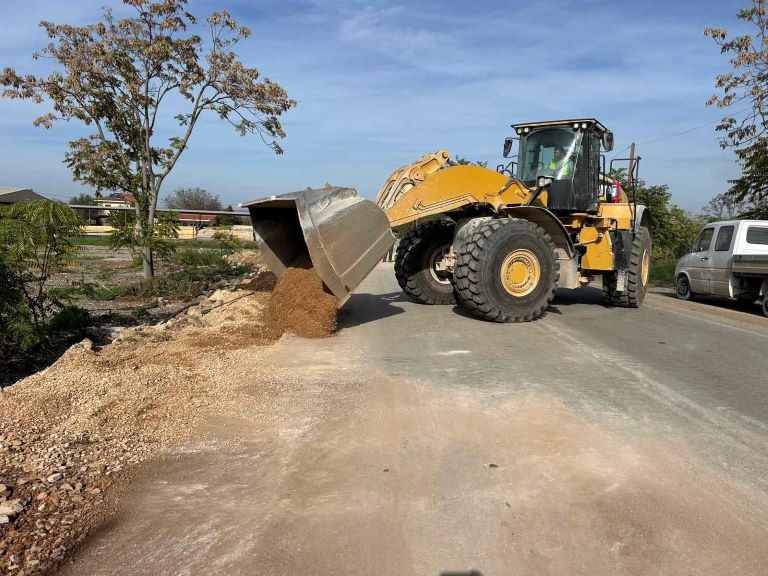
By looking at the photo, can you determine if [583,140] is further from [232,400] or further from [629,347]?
[232,400]

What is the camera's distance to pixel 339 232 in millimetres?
7852

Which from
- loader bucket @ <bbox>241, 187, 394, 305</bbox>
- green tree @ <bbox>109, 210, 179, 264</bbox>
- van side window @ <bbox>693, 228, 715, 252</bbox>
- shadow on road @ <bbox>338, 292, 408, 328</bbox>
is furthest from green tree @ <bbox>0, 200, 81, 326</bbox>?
van side window @ <bbox>693, 228, 715, 252</bbox>

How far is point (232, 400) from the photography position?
17.2 feet

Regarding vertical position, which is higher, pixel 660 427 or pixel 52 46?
pixel 52 46

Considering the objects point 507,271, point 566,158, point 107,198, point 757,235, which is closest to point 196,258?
point 107,198

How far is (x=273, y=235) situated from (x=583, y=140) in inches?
230

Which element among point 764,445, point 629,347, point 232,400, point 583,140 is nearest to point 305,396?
point 232,400

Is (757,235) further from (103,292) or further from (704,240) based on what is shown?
(103,292)

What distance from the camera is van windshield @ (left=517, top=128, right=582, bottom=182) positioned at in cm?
1071

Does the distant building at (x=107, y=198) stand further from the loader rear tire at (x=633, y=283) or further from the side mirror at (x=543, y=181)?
the loader rear tire at (x=633, y=283)

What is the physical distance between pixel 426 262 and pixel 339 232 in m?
4.10

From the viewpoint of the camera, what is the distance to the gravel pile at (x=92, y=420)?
3.15 metres

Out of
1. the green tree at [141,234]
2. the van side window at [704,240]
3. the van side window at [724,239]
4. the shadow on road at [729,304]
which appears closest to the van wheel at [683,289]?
the shadow on road at [729,304]

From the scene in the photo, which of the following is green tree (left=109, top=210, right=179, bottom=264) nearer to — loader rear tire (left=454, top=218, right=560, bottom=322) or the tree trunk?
the tree trunk
